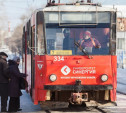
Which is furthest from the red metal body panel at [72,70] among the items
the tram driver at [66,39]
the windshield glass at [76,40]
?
the tram driver at [66,39]

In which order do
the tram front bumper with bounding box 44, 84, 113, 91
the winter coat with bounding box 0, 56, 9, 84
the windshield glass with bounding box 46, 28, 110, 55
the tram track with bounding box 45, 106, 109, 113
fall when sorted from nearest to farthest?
the tram front bumper with bounding box 44, 84, 113, 91, the windshield glass with bounding box 46, 28, 110, 55, the winter coat with bounding box 0, 56, 9, 84, the tram track with bounding box 45, 106, 109, 113

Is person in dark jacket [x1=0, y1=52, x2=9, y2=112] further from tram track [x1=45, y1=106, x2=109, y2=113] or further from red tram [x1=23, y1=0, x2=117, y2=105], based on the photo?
tram track [x1=45, y1=106, x2=109, y2=113]

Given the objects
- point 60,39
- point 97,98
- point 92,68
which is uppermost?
point 60,39

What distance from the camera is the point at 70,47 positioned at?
38.6 feet

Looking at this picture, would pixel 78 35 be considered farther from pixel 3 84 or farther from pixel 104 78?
pixel 3 84

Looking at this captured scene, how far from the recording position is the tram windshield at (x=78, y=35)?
11742mm

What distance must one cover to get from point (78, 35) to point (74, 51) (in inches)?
17.1

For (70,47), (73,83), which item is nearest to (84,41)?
(70,47)

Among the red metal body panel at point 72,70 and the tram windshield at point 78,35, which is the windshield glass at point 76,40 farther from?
the red metal body panel at point 72,70

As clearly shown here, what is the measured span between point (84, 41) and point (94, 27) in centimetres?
45

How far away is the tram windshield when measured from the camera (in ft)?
38.5

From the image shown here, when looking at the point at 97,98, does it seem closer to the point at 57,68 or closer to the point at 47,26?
the point at 57,68

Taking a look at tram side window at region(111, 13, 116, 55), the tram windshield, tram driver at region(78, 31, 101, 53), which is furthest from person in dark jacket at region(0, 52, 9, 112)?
tram side window at region(111, 13, 116, 55)

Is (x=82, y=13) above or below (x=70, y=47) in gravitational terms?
above
